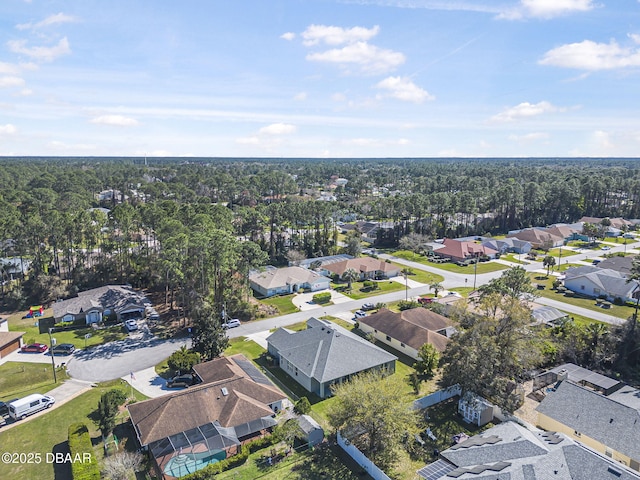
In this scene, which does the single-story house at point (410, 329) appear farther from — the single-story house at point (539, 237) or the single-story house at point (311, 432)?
the single-story house at point (539, 237)

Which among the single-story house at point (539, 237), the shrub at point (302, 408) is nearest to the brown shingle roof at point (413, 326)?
the shrub at point (302, 408)

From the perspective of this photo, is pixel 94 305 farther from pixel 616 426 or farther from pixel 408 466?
pixel 616 426

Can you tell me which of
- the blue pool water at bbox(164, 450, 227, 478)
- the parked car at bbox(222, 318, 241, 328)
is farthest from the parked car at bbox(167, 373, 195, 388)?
the parked car at bbox(222, 318, 241, 328)

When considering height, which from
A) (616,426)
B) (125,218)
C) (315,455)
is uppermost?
(125,218)

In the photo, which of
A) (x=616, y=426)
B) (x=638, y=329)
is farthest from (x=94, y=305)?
(x=638, y=329)

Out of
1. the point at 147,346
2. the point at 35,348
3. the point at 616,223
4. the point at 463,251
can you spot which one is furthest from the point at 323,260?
the point at 616,223

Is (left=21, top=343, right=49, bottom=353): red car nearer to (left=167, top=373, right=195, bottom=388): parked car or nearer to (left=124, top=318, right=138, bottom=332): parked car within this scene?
(left=124, top=318, right=138, bottom=332): parked car

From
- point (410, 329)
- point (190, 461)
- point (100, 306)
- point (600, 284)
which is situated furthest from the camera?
point (600, 284)

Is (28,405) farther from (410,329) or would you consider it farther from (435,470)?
(410,329)
